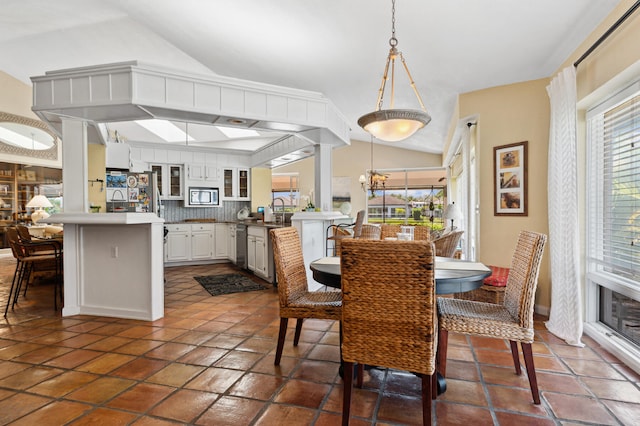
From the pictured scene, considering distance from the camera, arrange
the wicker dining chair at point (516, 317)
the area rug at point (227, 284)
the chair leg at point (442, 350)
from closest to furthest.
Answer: the wicker dining chair at point (516, 317), the chair leg at point (442, 350), the area rug at point (227, 284)

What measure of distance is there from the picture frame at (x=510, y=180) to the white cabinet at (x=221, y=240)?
16.3 feet

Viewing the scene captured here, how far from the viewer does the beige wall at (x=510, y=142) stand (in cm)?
342

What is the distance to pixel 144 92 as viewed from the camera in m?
3.13

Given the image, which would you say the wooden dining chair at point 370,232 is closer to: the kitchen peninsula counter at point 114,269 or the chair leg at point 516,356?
the chair leg at point 516,356

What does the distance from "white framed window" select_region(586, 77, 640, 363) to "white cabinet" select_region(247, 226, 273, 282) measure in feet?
11.7

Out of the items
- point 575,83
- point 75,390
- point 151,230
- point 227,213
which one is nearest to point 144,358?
point 75,390

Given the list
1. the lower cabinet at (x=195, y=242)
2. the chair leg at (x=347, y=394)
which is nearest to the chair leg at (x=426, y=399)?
the chair leg at (x=347, y=394)

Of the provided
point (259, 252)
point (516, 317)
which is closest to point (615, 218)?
point (516, 317)

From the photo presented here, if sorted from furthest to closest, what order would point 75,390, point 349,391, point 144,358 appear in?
point 144,358, point 75,390, point 349,391

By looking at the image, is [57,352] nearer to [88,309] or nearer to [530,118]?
[88,309]

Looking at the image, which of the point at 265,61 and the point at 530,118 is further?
the point at 265,61

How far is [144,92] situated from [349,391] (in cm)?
299

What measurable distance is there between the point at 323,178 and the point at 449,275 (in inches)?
117

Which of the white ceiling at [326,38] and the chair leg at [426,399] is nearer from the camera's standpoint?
the chair leg at [426,399]
